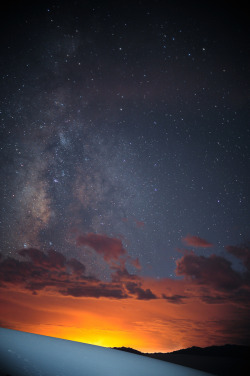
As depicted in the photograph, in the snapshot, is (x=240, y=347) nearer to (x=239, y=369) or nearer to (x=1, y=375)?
(x=239, y=369)

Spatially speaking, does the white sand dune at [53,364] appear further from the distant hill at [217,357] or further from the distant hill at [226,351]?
the distant hill at [226,351]

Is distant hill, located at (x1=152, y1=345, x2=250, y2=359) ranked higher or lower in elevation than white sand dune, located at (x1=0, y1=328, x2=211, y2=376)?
lower

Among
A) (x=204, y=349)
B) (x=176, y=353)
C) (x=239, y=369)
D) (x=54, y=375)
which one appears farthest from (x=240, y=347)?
(x=54, y=375)

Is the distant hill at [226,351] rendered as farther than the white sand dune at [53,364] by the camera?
Yes

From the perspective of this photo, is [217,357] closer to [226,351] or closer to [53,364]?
[226,351]

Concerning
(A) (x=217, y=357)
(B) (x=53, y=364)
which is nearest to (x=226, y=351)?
(A) (x=217, y=357)

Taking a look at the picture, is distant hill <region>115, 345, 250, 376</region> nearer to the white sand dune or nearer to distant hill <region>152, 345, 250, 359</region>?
distant hill <region>152, 345, 250, 359</region>

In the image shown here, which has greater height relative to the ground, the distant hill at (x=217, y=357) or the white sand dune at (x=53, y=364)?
the white sand dune at (x=53, y=364)

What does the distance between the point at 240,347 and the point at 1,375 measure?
15421 centimetres

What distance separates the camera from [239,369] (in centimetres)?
7619

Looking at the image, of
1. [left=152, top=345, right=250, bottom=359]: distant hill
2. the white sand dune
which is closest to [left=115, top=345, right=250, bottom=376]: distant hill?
[left=152, top=345, right=250, bottom=359]: distant hill

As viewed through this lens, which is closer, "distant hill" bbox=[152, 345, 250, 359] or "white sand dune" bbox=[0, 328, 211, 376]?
"white sand dune" bbox=[0, 328, 211, 376]

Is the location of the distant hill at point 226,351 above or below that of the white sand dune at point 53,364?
below

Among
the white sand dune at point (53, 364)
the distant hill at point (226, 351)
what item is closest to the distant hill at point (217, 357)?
the distant hill at point (226, 351)
